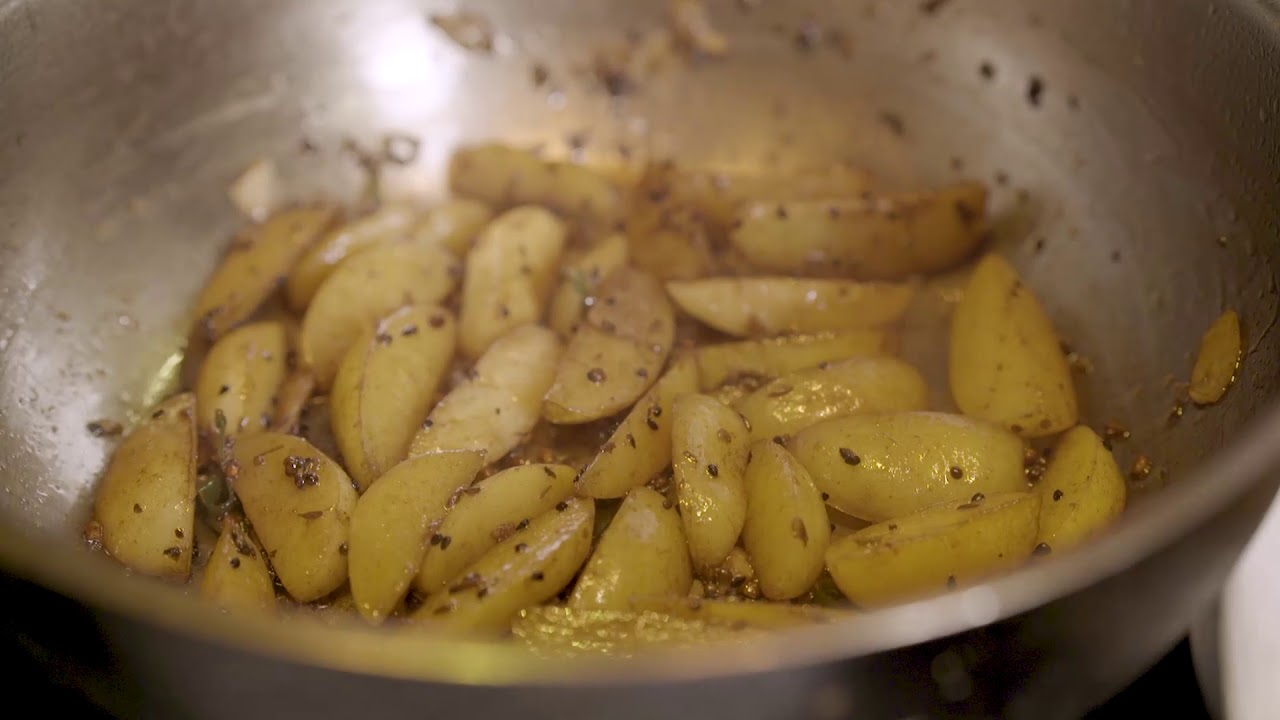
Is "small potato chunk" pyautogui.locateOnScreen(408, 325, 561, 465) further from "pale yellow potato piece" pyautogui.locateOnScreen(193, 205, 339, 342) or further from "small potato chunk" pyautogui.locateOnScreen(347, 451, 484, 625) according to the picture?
"pale yellow potato piece" pyautogui.locateOnScreen(193, 205, 339, 342)

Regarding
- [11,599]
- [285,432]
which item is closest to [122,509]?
[285,432]

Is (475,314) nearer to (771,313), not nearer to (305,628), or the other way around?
(771,313)

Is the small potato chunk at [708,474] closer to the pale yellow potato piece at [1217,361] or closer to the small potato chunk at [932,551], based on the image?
the small potato chunk at [932,551]

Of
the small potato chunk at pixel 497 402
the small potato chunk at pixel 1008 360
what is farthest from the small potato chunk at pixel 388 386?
the small potato chunk at pixel 1008 360

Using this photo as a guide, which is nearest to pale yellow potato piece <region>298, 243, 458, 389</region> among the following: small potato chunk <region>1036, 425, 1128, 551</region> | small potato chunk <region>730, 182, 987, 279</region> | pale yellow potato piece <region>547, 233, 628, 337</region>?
pale yellow potato piece <region>547, 233, 628, 337</region>

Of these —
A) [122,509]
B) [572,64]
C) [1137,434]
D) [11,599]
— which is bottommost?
[122,509]

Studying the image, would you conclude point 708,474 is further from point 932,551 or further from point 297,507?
point 297,507
